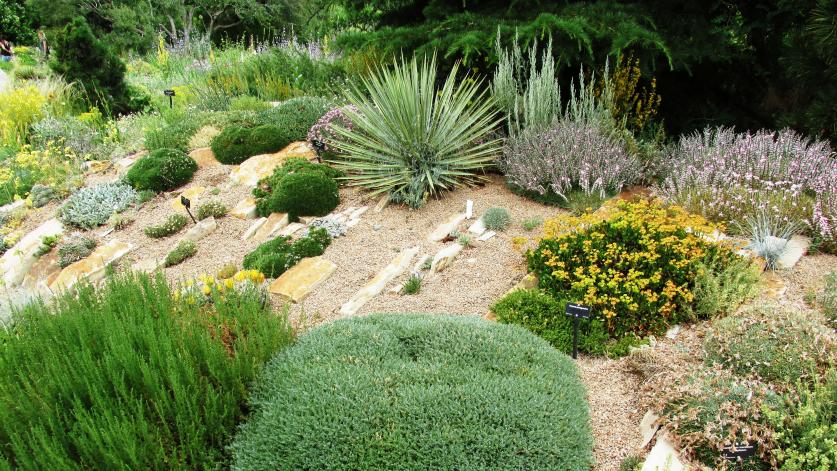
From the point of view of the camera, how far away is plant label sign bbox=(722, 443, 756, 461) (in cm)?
271

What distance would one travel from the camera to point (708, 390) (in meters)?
3.02

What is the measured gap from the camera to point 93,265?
6.22 m

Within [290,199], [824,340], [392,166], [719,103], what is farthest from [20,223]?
[719,103]

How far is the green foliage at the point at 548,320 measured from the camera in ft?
12.8

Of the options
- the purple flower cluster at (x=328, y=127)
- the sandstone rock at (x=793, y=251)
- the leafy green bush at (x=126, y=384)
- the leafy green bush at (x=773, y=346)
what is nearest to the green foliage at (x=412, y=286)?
the leafy green bush at (x=126, y=384)

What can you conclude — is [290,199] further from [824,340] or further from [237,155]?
[824,340]

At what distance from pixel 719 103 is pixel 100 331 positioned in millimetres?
8072

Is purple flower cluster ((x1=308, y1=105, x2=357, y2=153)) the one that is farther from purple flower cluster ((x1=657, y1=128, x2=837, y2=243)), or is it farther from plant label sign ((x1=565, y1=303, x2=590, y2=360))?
plant label sign ((x1=565, y1=303, x2=590, y2=360))

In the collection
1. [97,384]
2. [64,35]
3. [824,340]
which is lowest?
[824,340]

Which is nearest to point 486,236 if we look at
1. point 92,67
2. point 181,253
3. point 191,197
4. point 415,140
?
point 415,140

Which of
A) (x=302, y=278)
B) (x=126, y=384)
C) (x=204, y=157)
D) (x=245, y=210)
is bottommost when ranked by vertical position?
(x=302, y=278)

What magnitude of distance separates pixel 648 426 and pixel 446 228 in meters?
2.85

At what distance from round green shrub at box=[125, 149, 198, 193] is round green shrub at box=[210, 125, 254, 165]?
46cm

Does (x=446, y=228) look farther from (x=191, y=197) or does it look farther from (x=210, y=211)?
(x=191, y=197)
